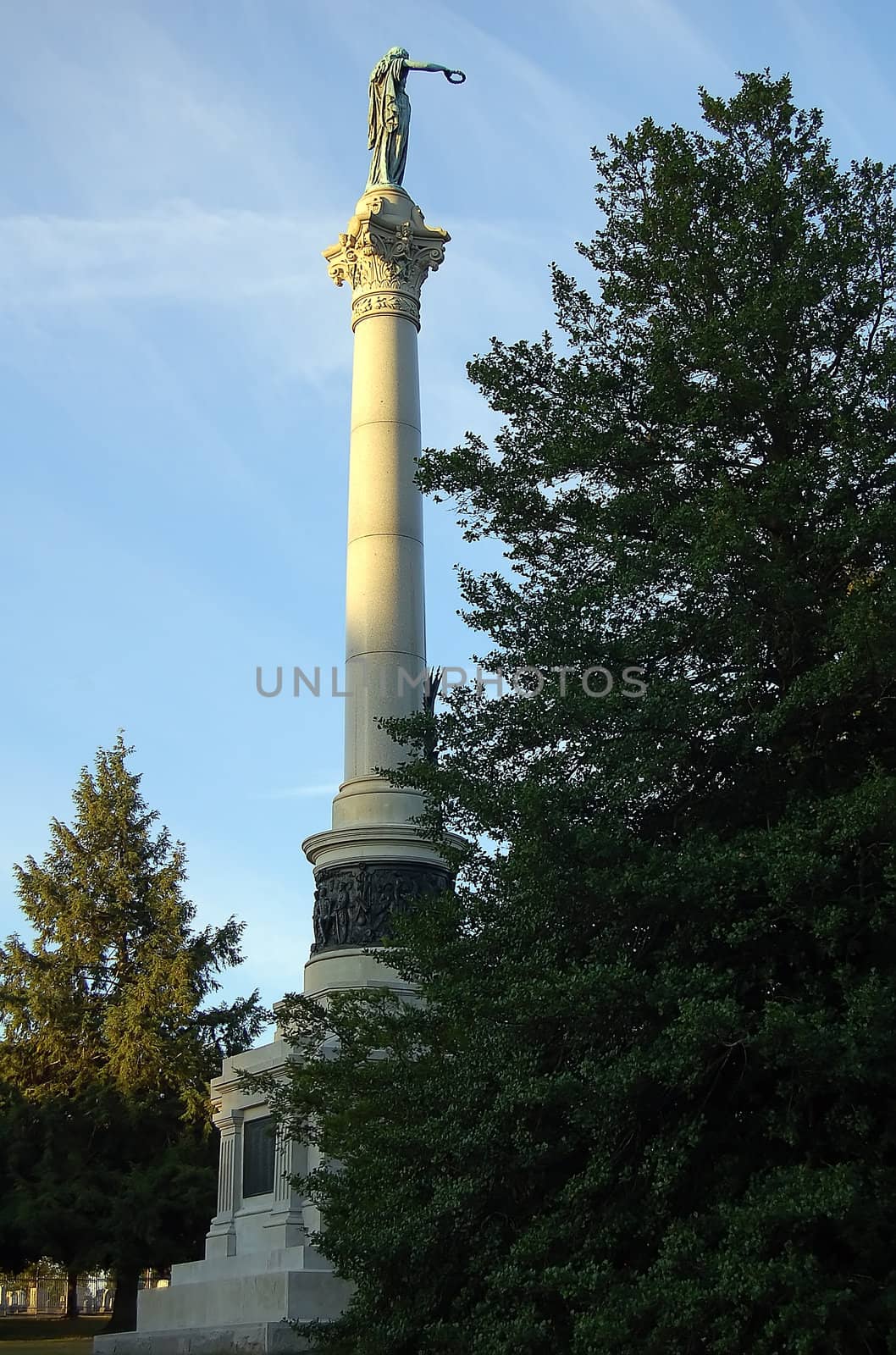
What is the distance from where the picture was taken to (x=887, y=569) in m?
13.2

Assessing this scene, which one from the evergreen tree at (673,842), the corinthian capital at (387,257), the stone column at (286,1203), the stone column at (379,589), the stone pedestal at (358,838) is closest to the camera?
the evergreen tree at (673,842)

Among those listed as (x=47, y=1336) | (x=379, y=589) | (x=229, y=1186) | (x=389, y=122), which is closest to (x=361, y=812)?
(x=379, y=589)

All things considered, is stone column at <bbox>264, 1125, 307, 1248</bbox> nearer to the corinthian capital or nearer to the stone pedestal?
the stone pedestal

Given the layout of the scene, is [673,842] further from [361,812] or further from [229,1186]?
[229,1186]

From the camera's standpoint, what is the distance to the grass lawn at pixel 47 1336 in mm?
29625

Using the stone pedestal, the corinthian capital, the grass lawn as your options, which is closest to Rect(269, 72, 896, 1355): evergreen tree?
the stone pedestal

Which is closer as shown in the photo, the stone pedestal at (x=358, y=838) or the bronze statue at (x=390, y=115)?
the stone pedestal at (x=358, y=838)

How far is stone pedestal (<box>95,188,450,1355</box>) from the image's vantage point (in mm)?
21641

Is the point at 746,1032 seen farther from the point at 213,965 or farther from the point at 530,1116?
the point at 213,965

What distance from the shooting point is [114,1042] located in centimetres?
3656

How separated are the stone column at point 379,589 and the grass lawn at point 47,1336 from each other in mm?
10282

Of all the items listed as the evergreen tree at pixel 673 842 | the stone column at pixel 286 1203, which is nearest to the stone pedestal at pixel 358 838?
the stone column at pixel 286 1203

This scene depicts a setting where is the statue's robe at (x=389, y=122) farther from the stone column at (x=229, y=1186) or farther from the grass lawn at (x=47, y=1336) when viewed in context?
the grass lawn at (x=47, y=1336)

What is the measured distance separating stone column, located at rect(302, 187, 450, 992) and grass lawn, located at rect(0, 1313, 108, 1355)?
33.7ft
